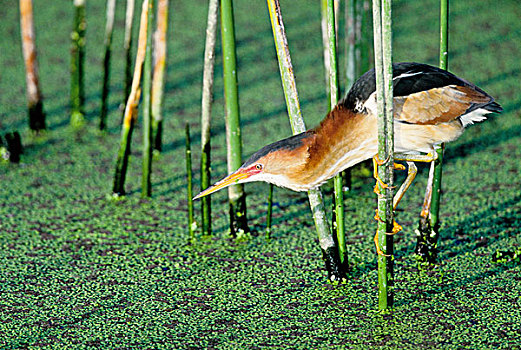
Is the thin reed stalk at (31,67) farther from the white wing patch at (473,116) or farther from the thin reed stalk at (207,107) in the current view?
the white wing patch at (473,116)

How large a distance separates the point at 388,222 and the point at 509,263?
2.24 feet

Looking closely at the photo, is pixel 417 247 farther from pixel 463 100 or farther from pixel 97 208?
pixel 97 208

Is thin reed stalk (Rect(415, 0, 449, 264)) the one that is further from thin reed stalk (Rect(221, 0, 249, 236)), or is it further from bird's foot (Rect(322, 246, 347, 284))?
thin reed stalk (Rect(221, 0, 249, 236))

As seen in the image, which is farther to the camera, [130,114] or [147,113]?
[130,114]

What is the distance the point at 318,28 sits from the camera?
185 inches

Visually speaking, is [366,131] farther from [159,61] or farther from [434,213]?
[159,61]

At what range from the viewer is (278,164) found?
6.73ft

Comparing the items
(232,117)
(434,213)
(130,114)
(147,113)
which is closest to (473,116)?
(434,213)

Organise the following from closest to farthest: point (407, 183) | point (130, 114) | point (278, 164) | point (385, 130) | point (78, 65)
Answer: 1. point (385, 130)
2. point (278, 164)
3. point (407, 183)
4. point (130, 114)
5. point (78, 65)

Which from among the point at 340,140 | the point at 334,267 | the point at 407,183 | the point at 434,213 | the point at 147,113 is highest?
the point at 340,140

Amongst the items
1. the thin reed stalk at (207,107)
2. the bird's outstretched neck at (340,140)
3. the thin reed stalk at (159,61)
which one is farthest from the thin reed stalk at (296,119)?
the thin reed stalk at (159,61)

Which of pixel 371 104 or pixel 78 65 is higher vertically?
pixel 371 104

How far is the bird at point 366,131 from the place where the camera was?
2.06m

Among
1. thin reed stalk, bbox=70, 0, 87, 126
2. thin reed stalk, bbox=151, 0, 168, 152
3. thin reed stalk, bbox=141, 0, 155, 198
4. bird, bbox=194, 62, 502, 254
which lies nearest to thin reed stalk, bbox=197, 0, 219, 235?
thin reed stalk, bbox=141, 0, 155, 198
